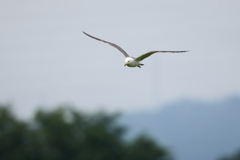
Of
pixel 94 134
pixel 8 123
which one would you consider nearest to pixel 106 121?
pixel 94 134

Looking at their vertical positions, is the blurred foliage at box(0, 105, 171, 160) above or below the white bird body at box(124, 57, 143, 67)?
above

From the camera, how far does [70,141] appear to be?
Answer: 22000 mm

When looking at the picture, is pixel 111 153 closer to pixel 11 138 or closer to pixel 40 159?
pixel 40 159

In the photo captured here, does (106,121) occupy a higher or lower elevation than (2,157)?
higher

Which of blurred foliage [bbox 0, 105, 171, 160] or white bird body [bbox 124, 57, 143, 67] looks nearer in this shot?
white bird body [bbox 124, 57, 143, 67]

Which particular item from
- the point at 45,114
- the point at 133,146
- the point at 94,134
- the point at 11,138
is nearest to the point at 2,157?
the point at 11,138

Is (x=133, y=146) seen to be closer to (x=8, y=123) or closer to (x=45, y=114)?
(x=45, y=114)

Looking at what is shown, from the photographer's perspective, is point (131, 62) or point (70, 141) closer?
point (131, 62)

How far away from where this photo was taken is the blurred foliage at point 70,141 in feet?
70.9

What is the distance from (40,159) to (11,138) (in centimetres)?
158

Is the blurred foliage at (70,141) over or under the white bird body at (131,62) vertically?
over

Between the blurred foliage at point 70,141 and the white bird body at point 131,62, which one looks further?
the blurred foliage at point 70,141

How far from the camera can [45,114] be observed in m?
22.7

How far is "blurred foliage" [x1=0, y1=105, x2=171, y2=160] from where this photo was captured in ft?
70.9
